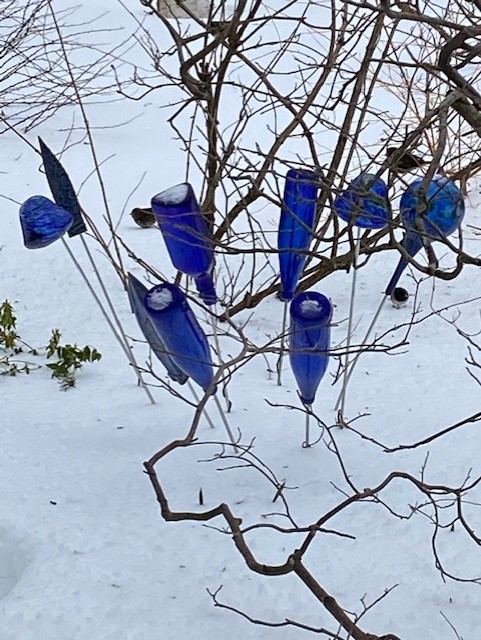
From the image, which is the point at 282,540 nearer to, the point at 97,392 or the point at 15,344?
the point at 97,392

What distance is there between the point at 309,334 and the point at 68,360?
29.0 inches

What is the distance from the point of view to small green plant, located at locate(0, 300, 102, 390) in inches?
83.3

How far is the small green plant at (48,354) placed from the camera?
6.94 ft

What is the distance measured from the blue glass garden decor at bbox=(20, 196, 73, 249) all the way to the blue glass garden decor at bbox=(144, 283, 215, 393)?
0.23m

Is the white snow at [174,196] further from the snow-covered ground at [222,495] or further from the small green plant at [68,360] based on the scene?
the small green plant at [68,360]

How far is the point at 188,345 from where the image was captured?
1.66 metres

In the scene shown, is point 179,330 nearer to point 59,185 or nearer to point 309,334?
point 309,334

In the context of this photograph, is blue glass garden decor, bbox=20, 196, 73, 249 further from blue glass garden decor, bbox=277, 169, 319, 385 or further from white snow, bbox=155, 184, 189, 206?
blue glass garden decor, bbox=277, 169, 319, 385

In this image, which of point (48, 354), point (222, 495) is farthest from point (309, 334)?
point (48, 354)

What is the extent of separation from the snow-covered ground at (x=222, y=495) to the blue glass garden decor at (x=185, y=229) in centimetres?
28

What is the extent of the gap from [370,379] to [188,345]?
0.57 metres

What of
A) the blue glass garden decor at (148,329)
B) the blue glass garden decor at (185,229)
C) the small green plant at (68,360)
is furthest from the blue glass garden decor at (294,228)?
the small green plant at (68,360)

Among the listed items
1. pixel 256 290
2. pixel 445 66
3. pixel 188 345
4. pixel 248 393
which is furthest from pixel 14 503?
pixel 256 290

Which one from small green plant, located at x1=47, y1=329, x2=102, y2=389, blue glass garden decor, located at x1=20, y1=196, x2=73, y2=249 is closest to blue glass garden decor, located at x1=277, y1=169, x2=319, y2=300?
blue glass garden decor, located at x1=20, y1=196, x2=73, y2=249
